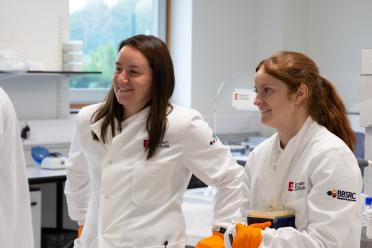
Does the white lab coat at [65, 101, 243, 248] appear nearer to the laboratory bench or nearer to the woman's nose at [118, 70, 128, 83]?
the woman's nose at [118, 70, 128, 83]

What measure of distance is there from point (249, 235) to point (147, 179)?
48cm

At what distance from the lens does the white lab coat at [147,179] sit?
190 centimetres

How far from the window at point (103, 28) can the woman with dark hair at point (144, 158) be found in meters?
2.88

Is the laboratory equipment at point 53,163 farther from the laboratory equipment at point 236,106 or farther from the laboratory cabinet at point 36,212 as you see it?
the laboratory equipment at point 236,106

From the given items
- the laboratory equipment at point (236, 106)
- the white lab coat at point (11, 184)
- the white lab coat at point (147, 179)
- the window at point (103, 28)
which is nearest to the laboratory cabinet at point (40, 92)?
the window at point (103, 28)

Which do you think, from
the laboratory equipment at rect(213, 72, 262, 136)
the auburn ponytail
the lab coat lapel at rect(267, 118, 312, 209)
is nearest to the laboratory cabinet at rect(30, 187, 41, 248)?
the laboratory equipment at rect(213, 72, 262, 136)

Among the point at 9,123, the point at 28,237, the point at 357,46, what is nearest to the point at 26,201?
the point at 28,237

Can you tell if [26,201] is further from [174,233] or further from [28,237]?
[174,233]

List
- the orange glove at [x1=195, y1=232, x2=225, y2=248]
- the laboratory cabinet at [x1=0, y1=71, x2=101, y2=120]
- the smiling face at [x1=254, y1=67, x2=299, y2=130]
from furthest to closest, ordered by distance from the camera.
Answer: the laboratory cabinet at [x1=0, y1=71, x2=101, y2=120], the orange glove at [x1=195, y1=232, x2=225, y2=248], the smiling face at [x1=254, y1=67, x2=299, y2=130]

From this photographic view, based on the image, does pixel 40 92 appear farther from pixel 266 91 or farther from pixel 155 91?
pixel 266 91

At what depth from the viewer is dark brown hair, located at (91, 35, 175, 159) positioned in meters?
1.92

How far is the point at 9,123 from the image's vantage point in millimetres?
1951

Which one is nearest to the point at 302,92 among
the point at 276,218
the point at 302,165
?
the point at 302,165

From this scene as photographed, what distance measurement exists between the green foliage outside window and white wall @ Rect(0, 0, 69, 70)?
1.67 ft
